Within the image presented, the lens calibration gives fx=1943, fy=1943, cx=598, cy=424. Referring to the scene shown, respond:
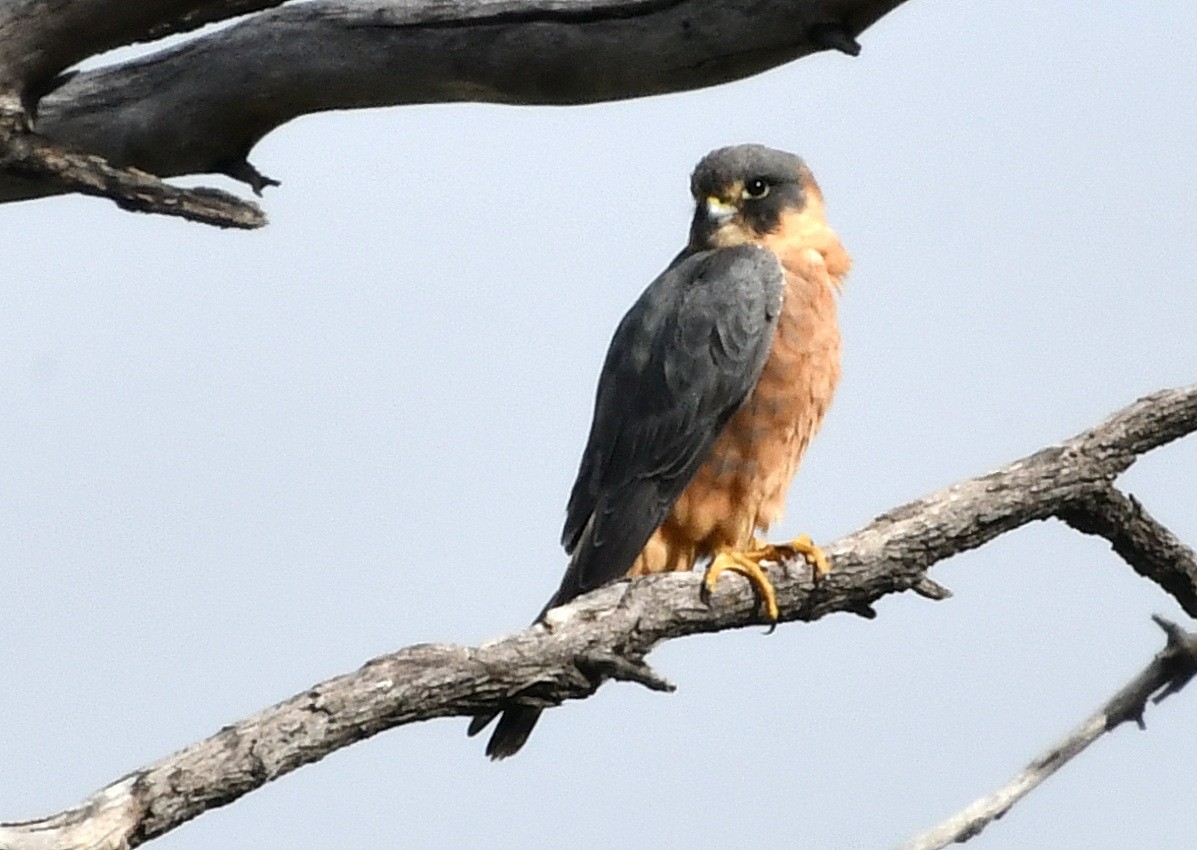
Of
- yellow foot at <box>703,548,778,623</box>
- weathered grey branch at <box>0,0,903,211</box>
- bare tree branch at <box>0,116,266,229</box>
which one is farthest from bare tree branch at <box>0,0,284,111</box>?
yellow foot at <box>703,548,778,623</box>

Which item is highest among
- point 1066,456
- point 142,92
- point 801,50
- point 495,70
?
point 142,92

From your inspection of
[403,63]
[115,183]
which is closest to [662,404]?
[403,63]

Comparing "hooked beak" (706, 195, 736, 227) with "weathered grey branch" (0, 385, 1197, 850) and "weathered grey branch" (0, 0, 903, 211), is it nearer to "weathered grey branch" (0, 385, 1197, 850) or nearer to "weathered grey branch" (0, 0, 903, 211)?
"weathered grey branch" (0, 0, 903, 211)

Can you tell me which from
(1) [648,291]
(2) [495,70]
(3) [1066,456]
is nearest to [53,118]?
(2) [495,70]

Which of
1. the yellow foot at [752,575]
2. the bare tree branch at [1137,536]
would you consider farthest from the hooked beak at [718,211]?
the bare tree branch at [1137,536]

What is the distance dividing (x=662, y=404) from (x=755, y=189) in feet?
3.09

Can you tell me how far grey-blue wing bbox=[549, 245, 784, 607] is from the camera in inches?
218

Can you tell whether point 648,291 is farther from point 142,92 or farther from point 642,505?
point 142,92

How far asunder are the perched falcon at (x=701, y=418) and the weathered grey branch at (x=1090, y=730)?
1392 mm

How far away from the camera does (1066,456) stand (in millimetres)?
4668

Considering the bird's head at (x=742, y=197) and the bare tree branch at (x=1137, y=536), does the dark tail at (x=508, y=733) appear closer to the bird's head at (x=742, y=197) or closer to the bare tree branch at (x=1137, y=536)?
the bare tree branch at (x=1137, y=536)

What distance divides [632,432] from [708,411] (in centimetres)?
23

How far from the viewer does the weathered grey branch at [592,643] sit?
142 inches

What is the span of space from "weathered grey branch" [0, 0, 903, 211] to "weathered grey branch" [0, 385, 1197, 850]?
119 centimetres
